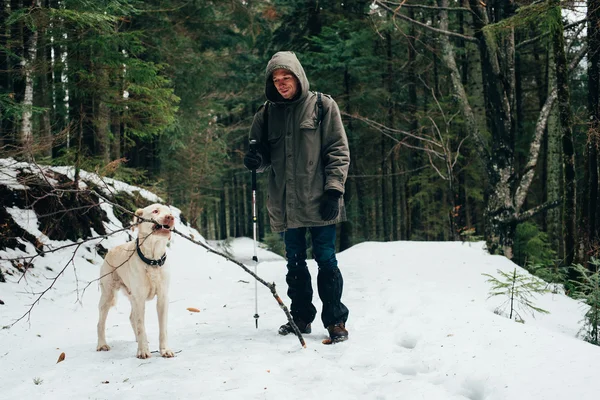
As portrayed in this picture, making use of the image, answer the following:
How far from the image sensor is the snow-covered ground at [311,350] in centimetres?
292

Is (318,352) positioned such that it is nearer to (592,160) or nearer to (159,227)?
(159,227)

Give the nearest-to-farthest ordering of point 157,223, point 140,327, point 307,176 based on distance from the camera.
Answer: point 157,223
point 140,327
point 307,176

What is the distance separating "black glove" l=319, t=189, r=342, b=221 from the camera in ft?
13.4

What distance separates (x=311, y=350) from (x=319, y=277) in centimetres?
72

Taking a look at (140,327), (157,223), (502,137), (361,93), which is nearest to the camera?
(157,223)

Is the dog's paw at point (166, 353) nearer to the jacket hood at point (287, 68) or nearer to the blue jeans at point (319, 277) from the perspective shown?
the blue jeans at point (319, 277)

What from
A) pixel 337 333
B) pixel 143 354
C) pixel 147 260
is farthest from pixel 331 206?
pixel 143 354

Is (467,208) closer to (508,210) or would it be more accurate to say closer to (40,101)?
(508,210)

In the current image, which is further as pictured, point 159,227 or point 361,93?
point 361,93

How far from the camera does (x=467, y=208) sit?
1883 cm

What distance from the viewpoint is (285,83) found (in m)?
4.27

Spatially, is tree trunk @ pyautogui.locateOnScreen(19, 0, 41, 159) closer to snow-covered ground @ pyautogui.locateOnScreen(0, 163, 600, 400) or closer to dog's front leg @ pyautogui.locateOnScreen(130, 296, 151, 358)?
snow-covered ground @ pyautogui.locateOnScreen(0, 163, 600, 400)

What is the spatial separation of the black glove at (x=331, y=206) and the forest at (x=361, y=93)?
141 inches

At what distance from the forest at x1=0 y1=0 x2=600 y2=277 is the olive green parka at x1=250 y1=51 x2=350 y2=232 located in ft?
10.4
